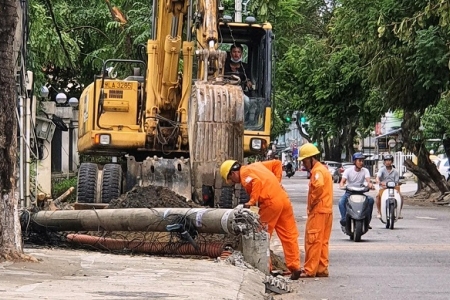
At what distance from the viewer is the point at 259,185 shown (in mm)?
12234

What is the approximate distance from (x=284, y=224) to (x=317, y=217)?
57 centimetres

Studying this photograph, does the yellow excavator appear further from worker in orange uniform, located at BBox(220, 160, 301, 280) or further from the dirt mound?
worker in orange uniform, located at BBox(220, 160, 301, 280)

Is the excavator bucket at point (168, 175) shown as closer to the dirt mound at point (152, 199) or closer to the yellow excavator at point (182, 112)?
the yellow excavator at point (182, 112)

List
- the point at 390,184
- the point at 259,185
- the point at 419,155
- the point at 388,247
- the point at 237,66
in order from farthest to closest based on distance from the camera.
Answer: the point at 419,155, the point at 390,184, the point at 237,66, the point at 388,247, the point at 259,185

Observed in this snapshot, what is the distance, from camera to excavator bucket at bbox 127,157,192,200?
49.0ft

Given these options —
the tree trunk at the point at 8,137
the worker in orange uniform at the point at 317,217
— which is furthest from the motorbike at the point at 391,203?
the tree trunk at the point at 8,137

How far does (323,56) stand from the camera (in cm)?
3709

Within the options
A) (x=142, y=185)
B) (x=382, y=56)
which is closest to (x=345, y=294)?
(x=142, y=185)

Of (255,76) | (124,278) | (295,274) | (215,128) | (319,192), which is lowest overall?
(295,274)

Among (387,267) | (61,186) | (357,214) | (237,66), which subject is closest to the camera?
(387,267)

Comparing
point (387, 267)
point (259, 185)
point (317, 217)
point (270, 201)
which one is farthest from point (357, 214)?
point (259, 185)

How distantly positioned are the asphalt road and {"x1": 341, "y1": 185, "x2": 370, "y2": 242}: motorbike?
196mm

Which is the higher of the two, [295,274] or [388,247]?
[295,274]

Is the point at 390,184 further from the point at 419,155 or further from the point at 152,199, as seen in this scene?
the point at 419,155
